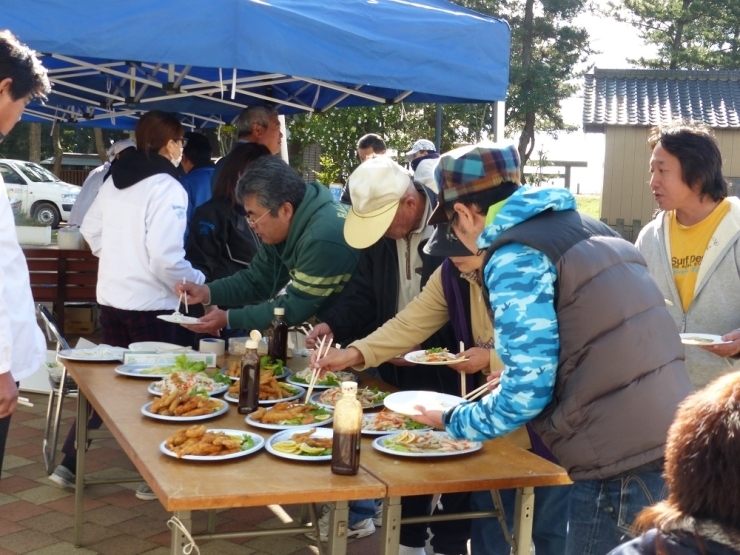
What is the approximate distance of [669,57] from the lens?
84.8ft

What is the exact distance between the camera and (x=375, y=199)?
3201 millimetres

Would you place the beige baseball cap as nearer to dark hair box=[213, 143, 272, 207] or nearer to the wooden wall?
dark hair box=[213, 143, 272, 207]

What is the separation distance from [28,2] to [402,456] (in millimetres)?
2474

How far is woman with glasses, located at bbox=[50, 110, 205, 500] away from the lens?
414cm

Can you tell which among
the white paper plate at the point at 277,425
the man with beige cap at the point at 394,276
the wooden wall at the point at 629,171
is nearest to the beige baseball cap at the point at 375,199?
the man with beige cap at the point at 394,276

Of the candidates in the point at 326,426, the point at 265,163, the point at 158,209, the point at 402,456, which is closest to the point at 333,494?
the point at 402,456

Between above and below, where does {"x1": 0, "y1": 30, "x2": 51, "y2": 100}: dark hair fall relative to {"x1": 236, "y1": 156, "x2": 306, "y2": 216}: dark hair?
above

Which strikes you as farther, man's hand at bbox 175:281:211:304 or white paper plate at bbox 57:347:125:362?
man's hand at bbox 175:281:211:304

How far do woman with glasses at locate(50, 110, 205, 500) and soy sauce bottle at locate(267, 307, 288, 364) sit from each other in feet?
2.66

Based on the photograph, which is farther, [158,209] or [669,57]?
[669,57]

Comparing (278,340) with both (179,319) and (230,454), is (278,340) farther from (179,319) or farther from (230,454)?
(230,454)

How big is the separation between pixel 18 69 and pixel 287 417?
4.30ft

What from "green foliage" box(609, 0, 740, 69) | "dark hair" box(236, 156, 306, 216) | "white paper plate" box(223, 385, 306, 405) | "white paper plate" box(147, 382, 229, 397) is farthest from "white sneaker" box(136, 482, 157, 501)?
"green foliage" box(609, 0, 740, 69)

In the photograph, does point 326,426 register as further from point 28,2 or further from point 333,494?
point 28,2
